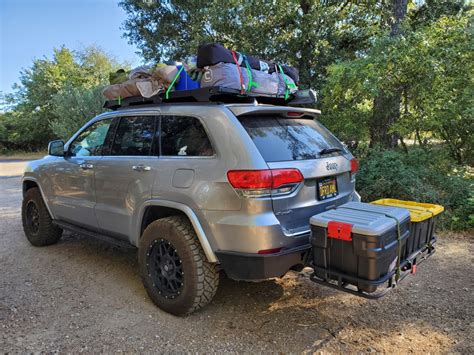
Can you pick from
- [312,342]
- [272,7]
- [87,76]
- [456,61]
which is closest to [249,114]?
[312,342]

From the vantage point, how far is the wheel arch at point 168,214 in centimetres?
291

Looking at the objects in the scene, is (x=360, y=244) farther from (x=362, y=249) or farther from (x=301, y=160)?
(x=301, y=160)

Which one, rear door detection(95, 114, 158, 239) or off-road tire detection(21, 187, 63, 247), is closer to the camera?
rear door detection(95, 114, 158, 239)

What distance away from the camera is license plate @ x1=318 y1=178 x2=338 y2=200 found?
3.08 meters

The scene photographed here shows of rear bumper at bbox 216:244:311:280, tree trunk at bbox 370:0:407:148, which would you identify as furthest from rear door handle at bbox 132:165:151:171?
tree trunk at bbox 370:0:407:148

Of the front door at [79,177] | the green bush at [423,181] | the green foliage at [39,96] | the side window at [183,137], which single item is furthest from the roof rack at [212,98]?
the green foliage at [39,96]

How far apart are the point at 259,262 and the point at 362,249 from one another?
2.36ft

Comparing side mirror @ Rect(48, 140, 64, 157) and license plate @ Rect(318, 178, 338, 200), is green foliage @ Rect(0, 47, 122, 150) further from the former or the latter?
license plate @ Rect(318, 178, 338, 200)

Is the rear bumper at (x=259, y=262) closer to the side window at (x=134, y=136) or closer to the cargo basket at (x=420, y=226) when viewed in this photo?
the cargo basket at (x=420, y=226)

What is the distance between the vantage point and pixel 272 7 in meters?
10.3

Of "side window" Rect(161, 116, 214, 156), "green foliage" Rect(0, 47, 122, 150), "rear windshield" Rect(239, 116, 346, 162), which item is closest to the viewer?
"rear windshield" Rect(239, 116, 346, 162)

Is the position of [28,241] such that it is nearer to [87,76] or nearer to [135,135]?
[135,135]

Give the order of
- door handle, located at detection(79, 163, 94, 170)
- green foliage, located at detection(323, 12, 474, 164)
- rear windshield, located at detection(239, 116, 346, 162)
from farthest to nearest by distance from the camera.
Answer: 1. green foliage, located at detection(323, 12, 474, 164)
2. door handle, located at detection(79, 163, 94, 170)
3. rear windshield, located at detection(239, 116, 346, 162)

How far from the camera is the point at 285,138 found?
310 centimetres
